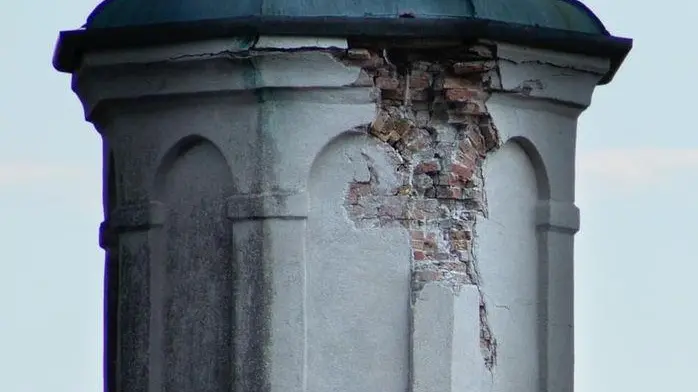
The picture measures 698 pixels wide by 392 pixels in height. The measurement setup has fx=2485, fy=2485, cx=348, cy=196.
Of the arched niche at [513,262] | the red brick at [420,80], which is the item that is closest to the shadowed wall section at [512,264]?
the arched niche at [513,262]

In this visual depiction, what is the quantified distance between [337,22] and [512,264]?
191 centimetres

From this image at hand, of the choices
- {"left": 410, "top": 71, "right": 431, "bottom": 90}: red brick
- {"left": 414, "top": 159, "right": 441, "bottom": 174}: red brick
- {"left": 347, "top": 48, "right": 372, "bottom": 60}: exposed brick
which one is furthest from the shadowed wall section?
{"left": 347, "top": 48, "right": 372, "bottom": 60}: exposed brick

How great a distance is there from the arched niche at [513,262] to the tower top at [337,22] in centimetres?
75

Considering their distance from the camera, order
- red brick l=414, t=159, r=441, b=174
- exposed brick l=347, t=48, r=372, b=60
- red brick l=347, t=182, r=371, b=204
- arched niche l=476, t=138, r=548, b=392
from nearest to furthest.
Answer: exposed brick l=347, t=48, r=372, b=60, red brick l=347, t=182, r=371, b=204, red brick l=414, t=159, r=441, b=174, arched niche l=476, t=138, r=548, b=392

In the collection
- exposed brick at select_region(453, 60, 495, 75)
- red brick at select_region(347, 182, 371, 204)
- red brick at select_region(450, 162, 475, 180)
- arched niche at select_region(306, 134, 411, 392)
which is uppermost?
exposed brick at select_region(453, 60, 495, 75)

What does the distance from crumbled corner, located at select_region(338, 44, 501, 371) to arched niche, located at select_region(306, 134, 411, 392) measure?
0.09m

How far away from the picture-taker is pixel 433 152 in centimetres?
1479

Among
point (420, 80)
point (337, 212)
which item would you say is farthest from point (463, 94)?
point (337, 212)

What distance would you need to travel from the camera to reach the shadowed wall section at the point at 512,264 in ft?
48.9

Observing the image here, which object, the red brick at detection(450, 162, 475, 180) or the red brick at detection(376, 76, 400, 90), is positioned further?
the red brick at detection(450, 162, 475, 180)

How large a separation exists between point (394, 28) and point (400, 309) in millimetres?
1645

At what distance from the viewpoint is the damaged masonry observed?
1448cm

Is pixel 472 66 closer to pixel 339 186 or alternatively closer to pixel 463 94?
pixel 463 94

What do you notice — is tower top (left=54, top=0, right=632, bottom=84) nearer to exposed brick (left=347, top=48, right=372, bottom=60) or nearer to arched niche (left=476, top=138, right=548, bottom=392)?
exposed brick (left=347, top=48, right=372, bottom=60)
